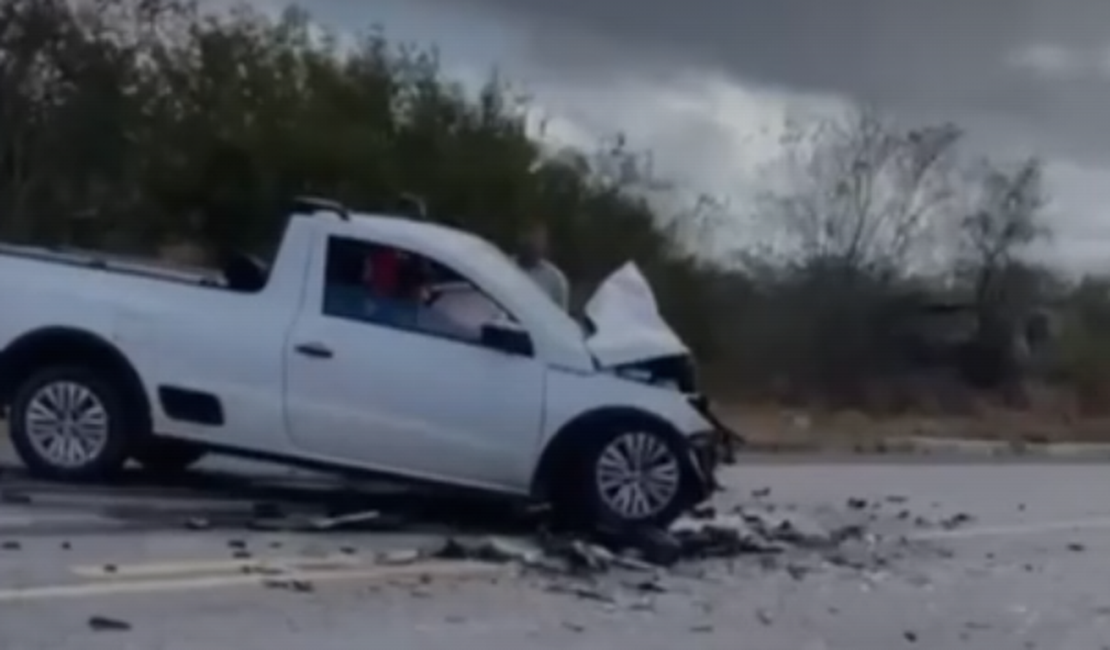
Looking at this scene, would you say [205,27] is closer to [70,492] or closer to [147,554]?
[70,492]

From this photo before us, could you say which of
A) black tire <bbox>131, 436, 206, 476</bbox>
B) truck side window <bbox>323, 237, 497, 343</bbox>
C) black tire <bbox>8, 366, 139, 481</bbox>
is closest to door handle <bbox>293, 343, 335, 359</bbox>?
truck side window <bbox>323, 237, 497, 343</bbox>

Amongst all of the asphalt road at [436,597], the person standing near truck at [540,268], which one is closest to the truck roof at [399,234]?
the person standing near truck at [540,268]

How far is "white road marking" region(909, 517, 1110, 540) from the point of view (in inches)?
612

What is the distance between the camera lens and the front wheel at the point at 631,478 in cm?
1299

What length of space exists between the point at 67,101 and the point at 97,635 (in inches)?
798

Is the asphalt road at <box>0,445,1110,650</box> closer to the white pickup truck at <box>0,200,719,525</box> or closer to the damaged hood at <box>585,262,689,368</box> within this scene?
the white pickup truck at <box>0,200,719,525</box>

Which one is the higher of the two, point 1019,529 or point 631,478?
point 631,478

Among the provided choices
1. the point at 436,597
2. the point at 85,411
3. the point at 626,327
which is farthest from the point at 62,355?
the point at 436,597

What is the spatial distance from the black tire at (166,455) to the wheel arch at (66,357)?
12.0 inches

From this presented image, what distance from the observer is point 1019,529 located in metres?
16.6

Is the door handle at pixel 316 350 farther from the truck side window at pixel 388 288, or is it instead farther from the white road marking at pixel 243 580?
the white road marking at pixel 243 580

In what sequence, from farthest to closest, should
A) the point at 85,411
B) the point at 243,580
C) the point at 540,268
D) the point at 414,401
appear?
the point at 540,268 < the point at 85,411 < the point at 414,401 < the point at 243,580

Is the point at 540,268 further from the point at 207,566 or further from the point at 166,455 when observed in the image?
the point at 207,566

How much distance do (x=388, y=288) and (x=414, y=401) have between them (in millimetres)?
734
